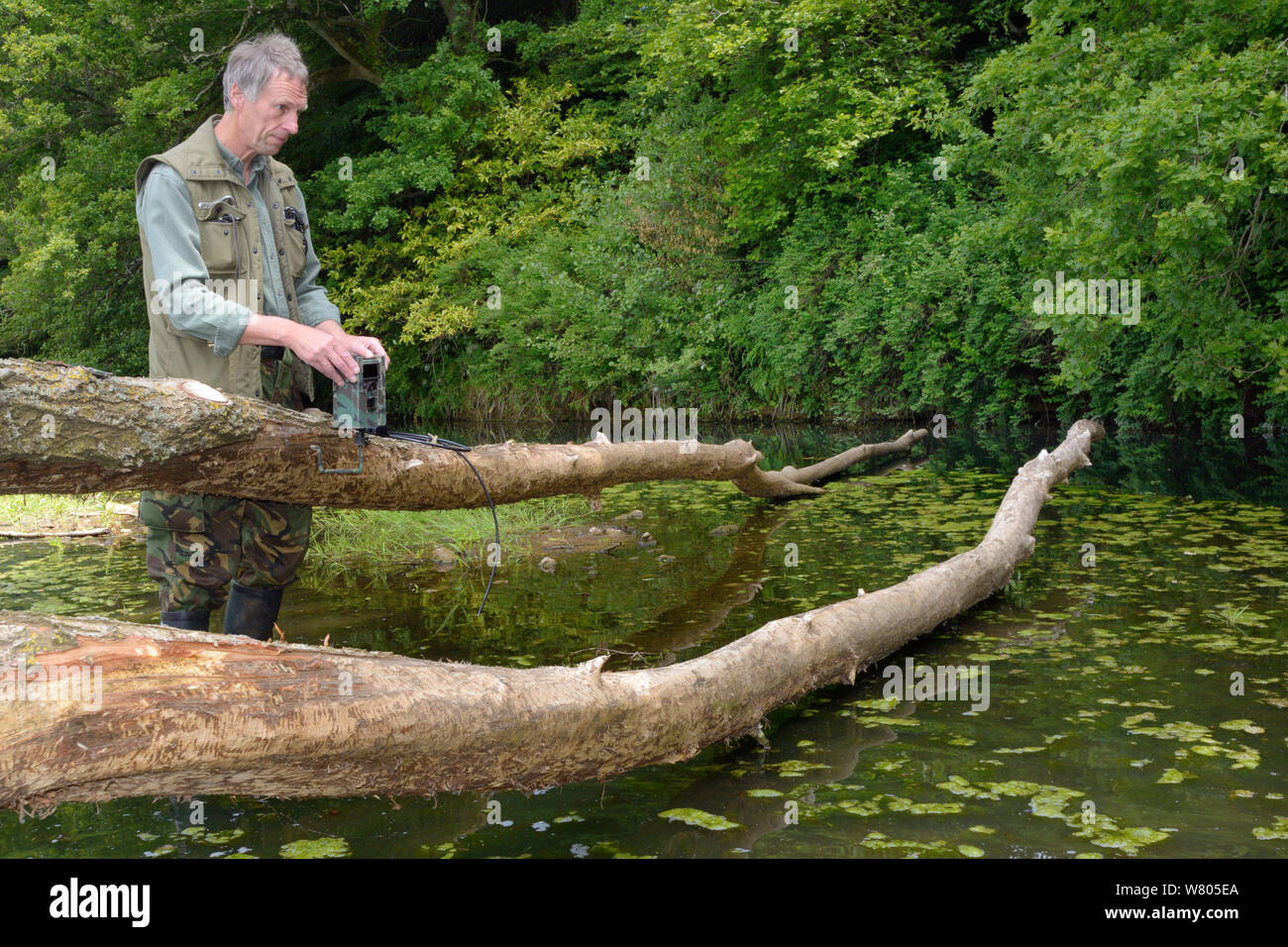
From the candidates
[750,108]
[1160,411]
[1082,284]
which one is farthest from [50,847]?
[750,108]

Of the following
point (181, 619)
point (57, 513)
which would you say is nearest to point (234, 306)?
point (181, 619)

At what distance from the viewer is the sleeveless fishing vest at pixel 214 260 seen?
3.51 meters

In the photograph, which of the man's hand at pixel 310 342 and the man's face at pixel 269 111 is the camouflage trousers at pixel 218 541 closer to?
the man's hand at pixel 310 342

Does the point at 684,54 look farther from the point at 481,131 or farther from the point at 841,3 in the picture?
the point at 481,131

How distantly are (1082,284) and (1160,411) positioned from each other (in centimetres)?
389

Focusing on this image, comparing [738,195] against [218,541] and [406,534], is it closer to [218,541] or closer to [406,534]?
[406,534]

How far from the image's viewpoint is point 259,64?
11.3 ft

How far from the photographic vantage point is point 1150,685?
4074 millimetres

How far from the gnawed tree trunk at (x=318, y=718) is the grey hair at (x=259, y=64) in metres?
1.84

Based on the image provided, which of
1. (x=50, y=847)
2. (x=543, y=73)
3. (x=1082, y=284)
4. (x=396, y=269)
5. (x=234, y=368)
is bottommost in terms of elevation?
(x=50, y=847)

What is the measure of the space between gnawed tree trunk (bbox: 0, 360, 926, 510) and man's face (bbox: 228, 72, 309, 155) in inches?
34.4

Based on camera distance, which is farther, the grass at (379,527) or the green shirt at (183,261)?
the grass at (379,527)

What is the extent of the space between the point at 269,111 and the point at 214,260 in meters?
0.53

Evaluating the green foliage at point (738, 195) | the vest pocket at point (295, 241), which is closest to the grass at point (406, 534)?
the vest pocket at point (295, 241)
